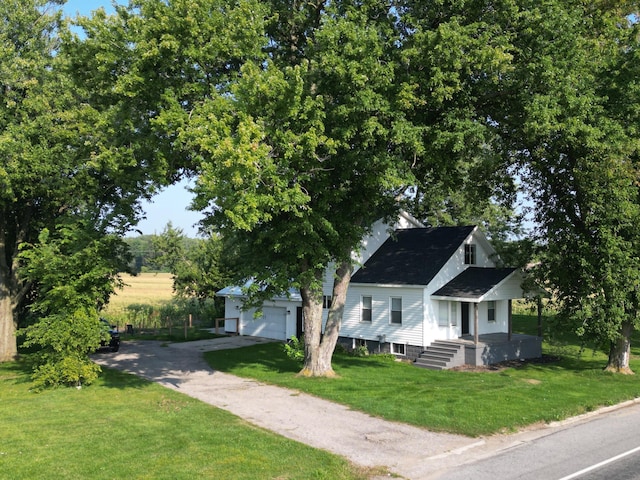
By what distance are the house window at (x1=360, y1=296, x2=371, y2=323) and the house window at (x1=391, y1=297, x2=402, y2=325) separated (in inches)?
58.1

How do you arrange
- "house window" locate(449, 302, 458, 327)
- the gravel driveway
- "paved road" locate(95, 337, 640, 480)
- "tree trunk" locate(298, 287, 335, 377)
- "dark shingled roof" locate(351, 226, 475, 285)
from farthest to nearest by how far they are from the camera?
"dark shingled roof" locate(351, 226, 475, 285), "house window" locate(449, 302, 458, 327), "tree trunk" locate(298, 287, 335, 377), the gravel driveway, "paved road" locate(95, 337, 640, 480)

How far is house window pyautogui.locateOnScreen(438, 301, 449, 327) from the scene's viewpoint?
25453 mm

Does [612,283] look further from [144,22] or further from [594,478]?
[144,22]

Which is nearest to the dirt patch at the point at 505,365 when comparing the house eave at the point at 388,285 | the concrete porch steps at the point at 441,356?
the concrete porch steps at the point at 441,356

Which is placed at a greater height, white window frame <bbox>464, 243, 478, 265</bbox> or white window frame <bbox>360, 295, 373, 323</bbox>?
white window frame <bbox>464, 243, 478, 265</bbox>

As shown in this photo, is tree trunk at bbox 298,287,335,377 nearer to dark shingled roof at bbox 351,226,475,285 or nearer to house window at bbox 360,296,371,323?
dark shingled roof at bbox 351,226,475,285

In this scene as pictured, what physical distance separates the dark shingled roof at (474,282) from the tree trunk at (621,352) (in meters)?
5.28

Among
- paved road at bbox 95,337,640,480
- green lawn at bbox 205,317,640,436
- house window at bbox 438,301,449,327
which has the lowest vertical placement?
paved road at bbox 95,337,640,480

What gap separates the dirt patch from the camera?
2245 cm

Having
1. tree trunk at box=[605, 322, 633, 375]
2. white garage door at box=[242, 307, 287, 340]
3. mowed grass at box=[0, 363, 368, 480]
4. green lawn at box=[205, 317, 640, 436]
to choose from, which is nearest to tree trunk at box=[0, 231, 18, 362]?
green lawn at box=[205, 317, 640, 436]

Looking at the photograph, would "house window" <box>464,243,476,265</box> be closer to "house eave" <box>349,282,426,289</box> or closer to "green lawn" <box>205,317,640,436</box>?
"house eave" <box>349,282,426,289</box>

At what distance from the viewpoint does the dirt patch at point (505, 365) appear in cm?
2245

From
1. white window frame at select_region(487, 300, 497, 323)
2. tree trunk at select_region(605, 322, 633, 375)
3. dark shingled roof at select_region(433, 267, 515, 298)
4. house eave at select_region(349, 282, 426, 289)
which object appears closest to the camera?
tree trunk at select_region(605, 322, 633, 375)

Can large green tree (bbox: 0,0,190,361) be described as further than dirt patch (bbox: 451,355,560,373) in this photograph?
No
